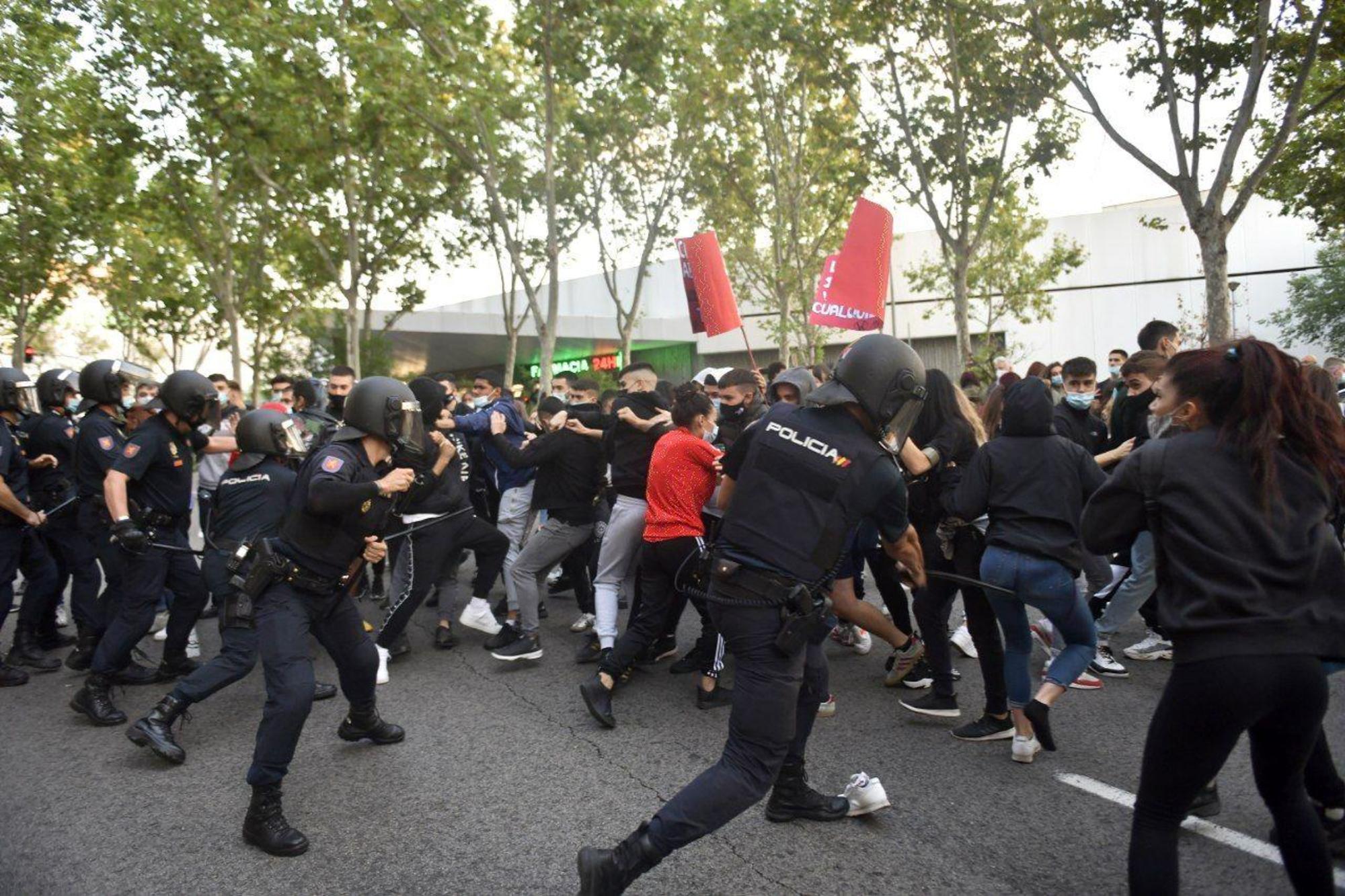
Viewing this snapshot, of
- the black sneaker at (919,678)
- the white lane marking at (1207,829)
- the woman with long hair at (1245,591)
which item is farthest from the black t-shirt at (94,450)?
the woman with long hair at (1245,591)

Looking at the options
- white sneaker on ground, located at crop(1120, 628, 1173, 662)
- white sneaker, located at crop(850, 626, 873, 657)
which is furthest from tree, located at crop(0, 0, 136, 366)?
white sneaker on ground, located at crop(1120, 628, 1173, 662)

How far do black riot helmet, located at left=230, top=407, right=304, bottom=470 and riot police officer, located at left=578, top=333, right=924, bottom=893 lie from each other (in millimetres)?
3102

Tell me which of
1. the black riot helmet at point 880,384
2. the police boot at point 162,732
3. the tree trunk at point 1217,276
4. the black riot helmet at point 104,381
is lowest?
the police boot at point 162,732

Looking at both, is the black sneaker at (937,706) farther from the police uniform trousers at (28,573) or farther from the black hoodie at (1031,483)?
the police uniform trousers at (28,573)

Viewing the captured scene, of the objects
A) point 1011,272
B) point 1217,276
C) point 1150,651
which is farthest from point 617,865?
point 1011,272

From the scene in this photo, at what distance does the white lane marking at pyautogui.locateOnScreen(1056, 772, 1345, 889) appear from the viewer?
11.0 feet

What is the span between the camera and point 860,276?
31.6 ft

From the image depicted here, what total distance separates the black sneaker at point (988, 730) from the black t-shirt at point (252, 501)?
3.95m

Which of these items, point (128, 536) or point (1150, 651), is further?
point (1150, 651)

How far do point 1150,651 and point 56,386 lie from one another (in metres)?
7.89

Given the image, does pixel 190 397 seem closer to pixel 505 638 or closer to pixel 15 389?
pixel 15 389

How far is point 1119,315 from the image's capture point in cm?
3419

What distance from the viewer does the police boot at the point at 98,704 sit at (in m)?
5.20

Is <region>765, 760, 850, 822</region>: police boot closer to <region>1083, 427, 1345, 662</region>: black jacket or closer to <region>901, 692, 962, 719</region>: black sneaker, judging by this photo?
<region>901, 692, 962, 719</region>: black sneaker
